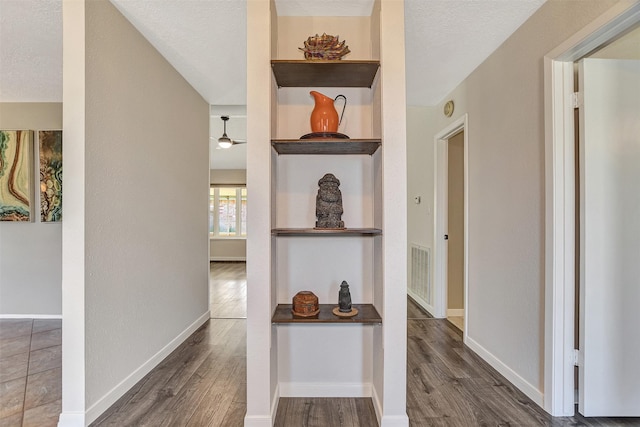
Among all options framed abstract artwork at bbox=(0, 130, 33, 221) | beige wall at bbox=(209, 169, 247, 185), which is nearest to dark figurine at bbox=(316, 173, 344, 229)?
framed abstract artwork at bbox=(0, 130, 33, 221)

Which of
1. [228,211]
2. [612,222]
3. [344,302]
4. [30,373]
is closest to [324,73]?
[344,302]

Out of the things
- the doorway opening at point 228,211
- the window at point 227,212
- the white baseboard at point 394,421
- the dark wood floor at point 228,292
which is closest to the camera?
the white baseboard at point 394,421

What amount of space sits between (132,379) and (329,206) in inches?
68.1

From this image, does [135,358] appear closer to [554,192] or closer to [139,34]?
[139,34]

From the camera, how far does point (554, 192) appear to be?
1829 mm

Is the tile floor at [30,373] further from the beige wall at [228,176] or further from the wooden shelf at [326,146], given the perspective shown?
the beige wall at [228,176]

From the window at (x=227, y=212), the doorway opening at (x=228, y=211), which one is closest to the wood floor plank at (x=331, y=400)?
the doorway opening at (x=228, y=211)

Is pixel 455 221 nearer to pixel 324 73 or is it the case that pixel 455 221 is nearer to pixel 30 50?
pixel 324 73

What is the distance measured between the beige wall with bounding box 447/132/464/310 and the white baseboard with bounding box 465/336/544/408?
95 cm

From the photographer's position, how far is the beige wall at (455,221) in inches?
147

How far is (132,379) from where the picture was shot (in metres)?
2.15

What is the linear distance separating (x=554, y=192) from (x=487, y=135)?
864 mm

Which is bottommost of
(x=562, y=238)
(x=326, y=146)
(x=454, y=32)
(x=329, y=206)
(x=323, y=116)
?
(x=562, y=238)

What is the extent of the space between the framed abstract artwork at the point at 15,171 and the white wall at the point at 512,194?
4.49 meters
